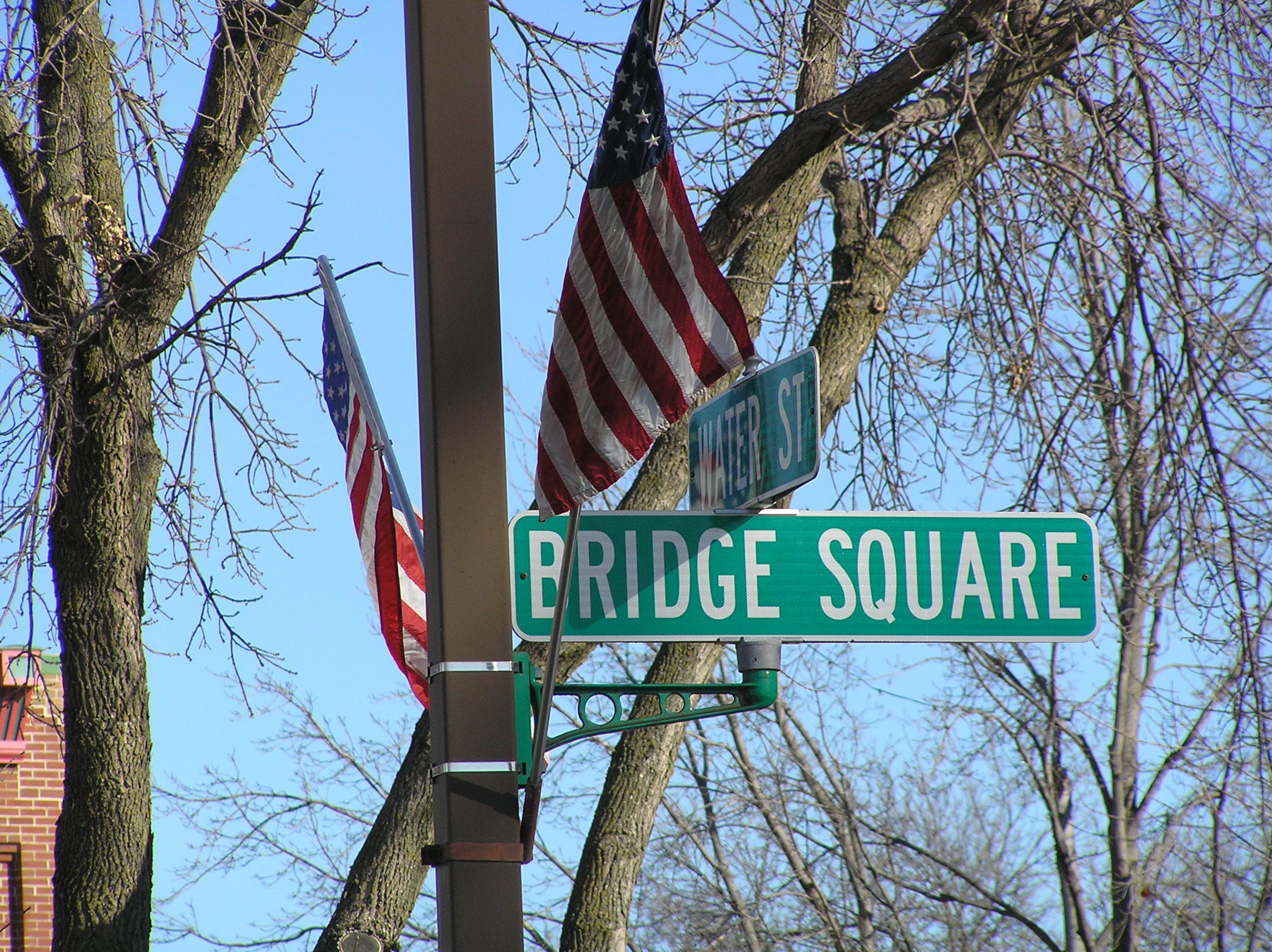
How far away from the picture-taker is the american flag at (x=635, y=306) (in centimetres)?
329

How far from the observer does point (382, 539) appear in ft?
11.8

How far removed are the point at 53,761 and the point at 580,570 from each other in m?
10.9

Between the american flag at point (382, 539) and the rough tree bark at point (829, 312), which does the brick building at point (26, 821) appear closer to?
the rough tree bark at point (829, 312)

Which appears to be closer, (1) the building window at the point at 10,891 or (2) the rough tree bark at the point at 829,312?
(2) the rough tree bark at the point at 829,312

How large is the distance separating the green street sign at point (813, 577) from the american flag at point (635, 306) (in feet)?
0.83

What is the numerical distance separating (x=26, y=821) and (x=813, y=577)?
35.9ft

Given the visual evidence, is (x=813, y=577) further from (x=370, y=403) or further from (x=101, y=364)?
(x=101, y=364)

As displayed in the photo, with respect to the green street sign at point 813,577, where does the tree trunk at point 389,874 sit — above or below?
below

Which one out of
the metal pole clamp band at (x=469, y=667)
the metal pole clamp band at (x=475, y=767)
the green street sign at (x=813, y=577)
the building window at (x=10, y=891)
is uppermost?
the green street sign at (x=813, y=577)

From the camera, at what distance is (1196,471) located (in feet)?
21.4

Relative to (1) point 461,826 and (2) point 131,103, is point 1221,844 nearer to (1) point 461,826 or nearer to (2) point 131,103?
(2) point 131,103

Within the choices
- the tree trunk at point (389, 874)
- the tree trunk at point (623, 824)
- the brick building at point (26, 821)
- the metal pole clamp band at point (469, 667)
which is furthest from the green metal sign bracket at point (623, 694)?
the brick building at point (26, 821)

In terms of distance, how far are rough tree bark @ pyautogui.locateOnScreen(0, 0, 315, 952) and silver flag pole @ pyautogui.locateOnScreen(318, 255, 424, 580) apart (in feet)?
5.21

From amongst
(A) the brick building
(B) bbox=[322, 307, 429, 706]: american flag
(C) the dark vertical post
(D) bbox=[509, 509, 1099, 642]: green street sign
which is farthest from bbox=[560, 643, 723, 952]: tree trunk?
(A) the brick building
